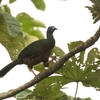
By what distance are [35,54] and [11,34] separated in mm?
299

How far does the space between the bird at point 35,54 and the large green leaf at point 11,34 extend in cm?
8

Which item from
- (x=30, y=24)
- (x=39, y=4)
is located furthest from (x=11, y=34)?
(x=30, y=24)

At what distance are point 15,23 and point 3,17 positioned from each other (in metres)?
0.08

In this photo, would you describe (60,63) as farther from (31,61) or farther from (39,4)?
(39,4)

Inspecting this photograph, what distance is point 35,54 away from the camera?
234 cm

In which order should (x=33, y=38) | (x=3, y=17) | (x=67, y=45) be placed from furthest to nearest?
(x=33, y=38) → (x=67, y=45) → (x=3, y=17)

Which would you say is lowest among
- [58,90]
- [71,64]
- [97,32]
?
[58,90]

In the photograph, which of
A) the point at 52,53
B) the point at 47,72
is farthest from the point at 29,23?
the point at 47,72

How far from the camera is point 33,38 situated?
3.33m

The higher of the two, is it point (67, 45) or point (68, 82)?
point (67, 45)

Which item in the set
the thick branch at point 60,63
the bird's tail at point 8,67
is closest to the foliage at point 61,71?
the bird's tail at point 8,67

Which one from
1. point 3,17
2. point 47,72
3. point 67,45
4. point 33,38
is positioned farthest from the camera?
point 33,38

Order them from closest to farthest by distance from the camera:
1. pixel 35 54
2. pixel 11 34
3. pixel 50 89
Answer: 1. pixel 11 34
2. pixel 35 54
3. pixel 50 89

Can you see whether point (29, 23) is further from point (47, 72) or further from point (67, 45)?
point (47, 72)
